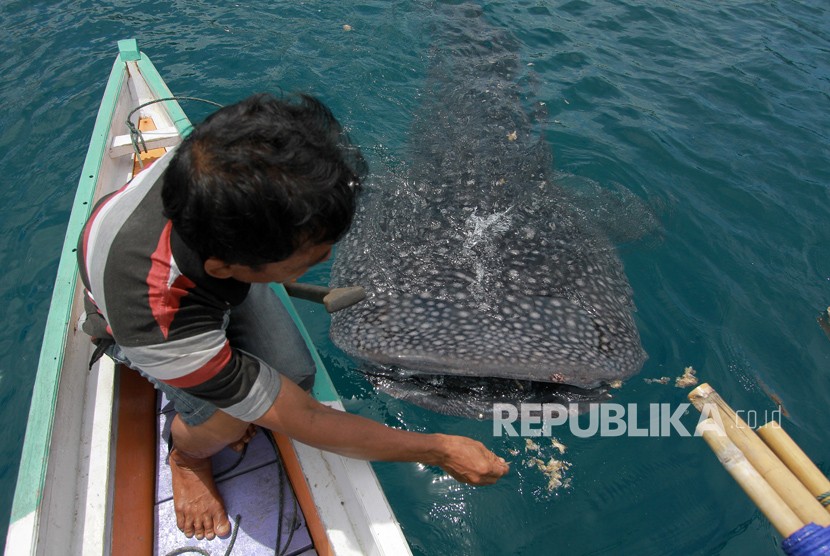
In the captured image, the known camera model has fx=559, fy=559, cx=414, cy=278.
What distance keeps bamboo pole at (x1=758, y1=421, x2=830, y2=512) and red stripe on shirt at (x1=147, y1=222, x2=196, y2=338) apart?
235 centimetres

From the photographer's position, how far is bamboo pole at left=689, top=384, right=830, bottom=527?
2.00 metres

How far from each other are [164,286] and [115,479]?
1.42 m

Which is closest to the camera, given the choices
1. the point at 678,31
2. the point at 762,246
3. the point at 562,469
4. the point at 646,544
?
the point at 646,544

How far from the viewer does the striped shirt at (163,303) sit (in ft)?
5.75

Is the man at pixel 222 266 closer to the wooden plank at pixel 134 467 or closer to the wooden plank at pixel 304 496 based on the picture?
the wooden plank at pixel 134 467

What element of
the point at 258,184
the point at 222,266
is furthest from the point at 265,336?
the point at 258,184

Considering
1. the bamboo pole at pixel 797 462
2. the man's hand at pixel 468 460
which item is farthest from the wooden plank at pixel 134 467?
the bamboo pole at pixel 797 462

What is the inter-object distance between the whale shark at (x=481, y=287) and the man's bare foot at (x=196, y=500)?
3.03 ft

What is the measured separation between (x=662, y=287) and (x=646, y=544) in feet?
6.71

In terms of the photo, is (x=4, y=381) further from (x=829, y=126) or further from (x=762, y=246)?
(x=829, y=126)

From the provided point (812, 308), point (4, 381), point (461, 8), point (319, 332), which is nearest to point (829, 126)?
point (812, 308)

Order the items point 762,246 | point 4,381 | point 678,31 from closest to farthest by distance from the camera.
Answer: point 4,381 < point 762,246 < point 678,31

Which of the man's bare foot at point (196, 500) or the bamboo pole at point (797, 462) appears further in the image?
the man's bare foot at point (196, 500)

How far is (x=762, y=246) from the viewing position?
476cm
